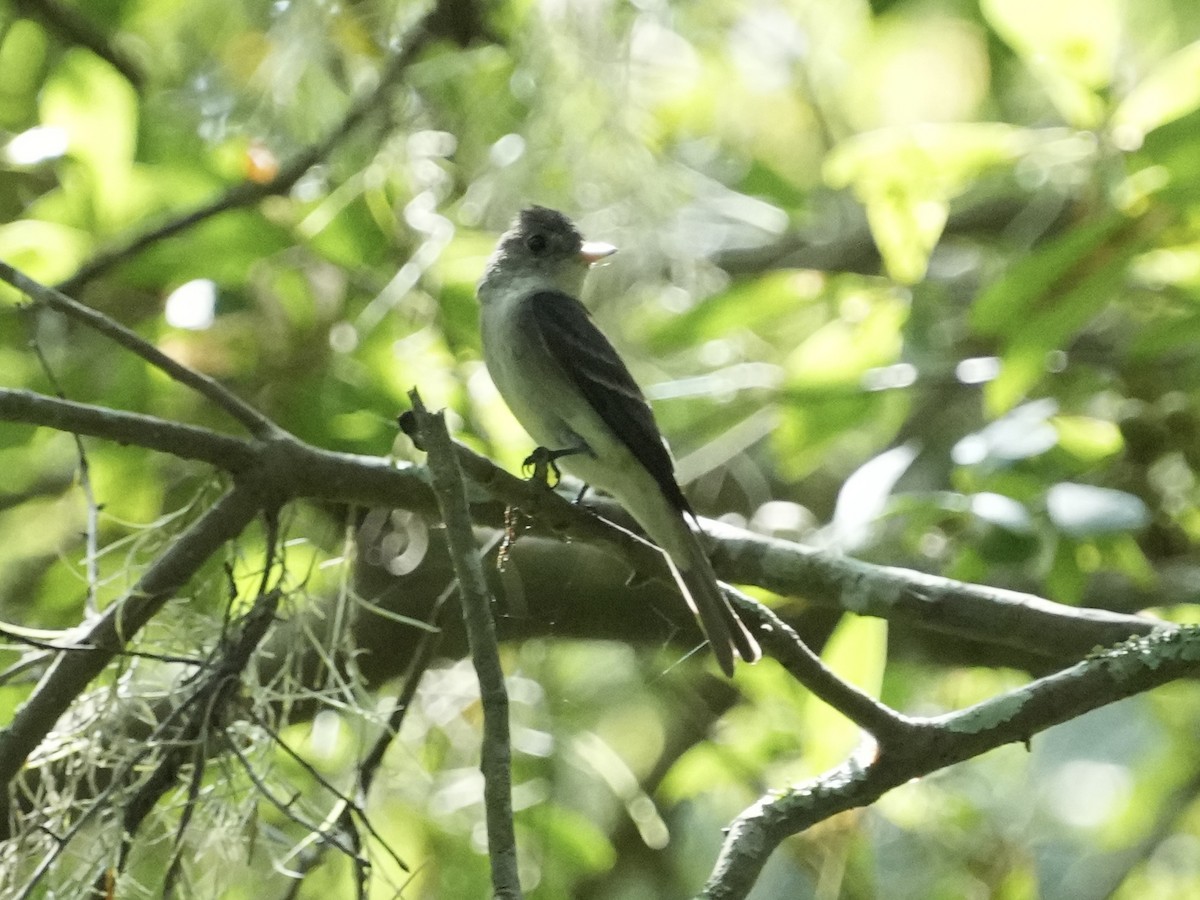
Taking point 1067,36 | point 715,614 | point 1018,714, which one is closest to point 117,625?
point 715,614

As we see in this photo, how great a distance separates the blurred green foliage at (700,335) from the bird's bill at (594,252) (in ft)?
0.67

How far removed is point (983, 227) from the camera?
402 centimetres

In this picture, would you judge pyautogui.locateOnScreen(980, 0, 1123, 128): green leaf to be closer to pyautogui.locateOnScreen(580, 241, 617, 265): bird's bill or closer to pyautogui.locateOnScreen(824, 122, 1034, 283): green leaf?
pyautogui.locateOnScreen(824, 122, 1034, 283): green leaf

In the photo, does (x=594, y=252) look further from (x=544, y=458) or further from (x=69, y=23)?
(x=69, y=23)

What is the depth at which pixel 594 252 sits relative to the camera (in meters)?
3.12

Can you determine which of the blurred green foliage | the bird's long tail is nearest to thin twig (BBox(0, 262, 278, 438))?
the blurred green foliage

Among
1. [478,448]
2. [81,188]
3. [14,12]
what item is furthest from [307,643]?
[14,12]

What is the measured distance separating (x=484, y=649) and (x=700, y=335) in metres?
1.57

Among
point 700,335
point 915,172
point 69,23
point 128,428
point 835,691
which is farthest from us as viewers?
point 69,23

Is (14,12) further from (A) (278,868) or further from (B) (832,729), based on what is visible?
(B) (832,729)

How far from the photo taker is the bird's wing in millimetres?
2718

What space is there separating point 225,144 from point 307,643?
4.12ft

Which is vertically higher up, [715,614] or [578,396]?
[578,396]

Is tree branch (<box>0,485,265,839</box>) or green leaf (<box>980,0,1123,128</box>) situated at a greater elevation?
green leaf (<box>980,0,1123,128</box>)
